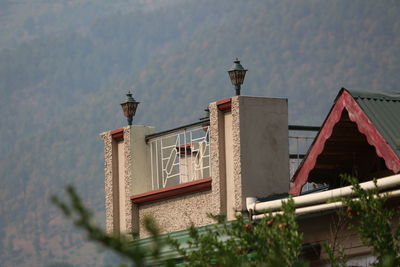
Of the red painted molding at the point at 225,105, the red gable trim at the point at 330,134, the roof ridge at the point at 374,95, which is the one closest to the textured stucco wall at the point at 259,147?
the red painted molding at the point at 225,105

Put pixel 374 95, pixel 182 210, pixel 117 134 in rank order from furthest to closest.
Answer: pixel 117 134, pixel 182 210, pixel 374 95

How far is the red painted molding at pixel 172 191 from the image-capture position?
43.7 ft

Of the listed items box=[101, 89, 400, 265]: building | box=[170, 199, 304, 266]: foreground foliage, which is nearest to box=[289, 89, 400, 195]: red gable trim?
box=[101, 89, 400, 265]: building

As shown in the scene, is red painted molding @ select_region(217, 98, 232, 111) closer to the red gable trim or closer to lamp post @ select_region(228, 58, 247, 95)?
lamp post @ select_region(228, 58, 247, 95)

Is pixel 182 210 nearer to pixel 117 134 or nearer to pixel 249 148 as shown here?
pixel 249 148

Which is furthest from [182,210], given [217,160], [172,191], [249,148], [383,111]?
[383,111]

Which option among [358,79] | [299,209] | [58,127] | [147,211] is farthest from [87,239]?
[58,127]

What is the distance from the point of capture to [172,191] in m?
13.8

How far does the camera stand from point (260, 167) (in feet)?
41.6

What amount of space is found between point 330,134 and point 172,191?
11.0 feet

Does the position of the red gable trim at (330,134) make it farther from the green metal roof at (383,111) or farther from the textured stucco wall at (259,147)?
the textured stucco wall at (259,147)

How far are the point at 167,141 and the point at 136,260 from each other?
915 centimetres

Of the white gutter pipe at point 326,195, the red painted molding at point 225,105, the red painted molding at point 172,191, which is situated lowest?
the white gutter pipe at point 326,195

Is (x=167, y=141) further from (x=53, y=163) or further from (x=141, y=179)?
(x=53, y=163)
